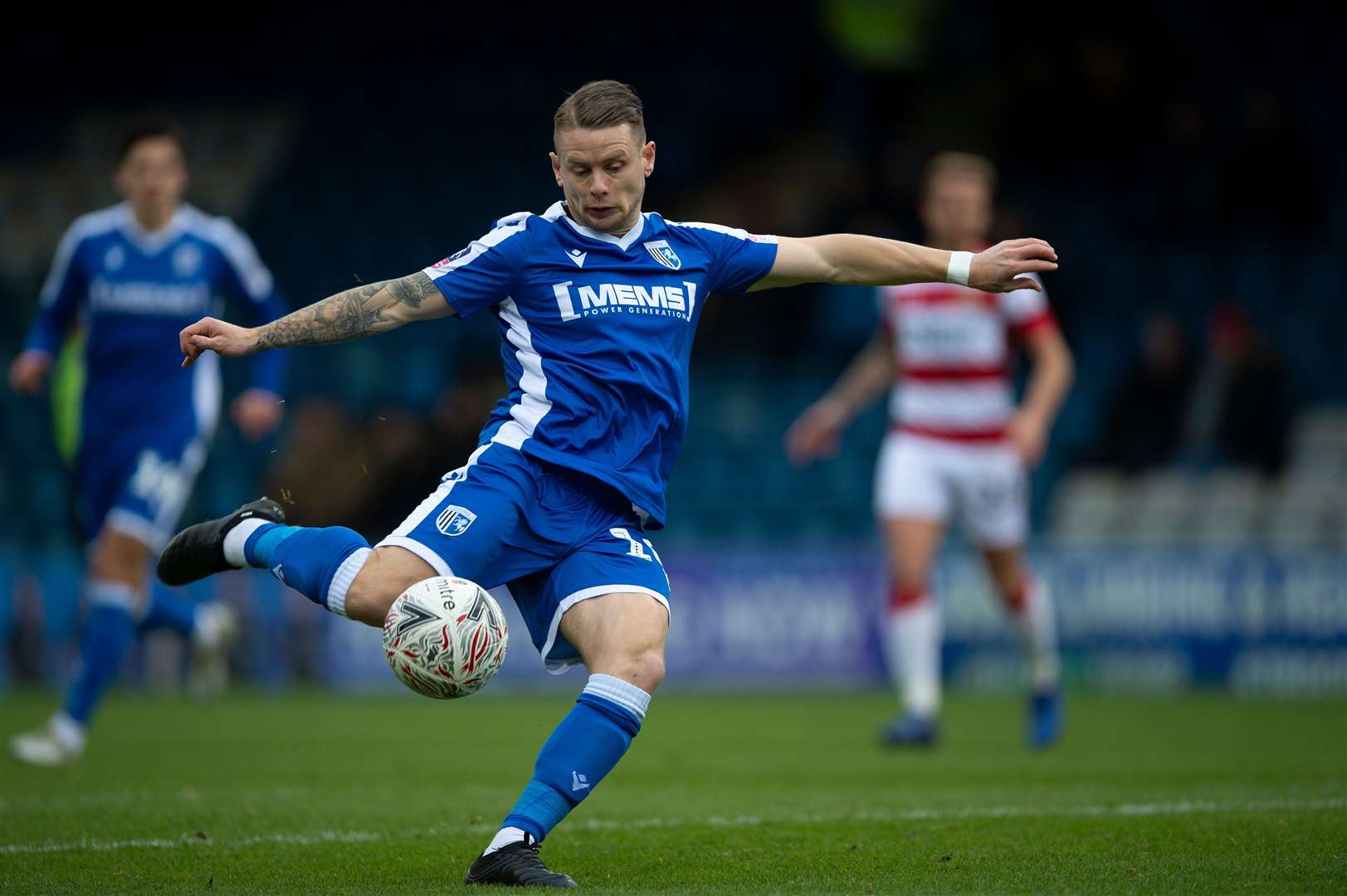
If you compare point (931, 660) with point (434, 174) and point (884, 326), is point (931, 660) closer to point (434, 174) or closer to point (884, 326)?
point (884, 326)

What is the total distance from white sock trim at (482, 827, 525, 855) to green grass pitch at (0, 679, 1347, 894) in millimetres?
245

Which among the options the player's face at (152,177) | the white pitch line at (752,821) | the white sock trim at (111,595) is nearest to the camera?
the white pitch line at (752,821)

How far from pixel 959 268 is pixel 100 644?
4.83m

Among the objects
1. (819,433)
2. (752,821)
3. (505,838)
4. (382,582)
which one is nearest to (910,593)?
(819,433)

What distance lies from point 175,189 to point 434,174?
1392 cm

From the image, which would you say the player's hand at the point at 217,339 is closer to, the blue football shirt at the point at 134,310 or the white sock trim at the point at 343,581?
the white sock trim at the point at 343,581

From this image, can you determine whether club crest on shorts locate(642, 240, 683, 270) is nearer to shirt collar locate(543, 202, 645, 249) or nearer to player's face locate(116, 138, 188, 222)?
shirt collar locate(543, 202, 645, 249)

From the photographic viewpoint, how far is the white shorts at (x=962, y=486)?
993 cm

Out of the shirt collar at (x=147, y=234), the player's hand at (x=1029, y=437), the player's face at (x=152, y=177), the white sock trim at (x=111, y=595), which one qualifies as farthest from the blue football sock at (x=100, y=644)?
the player's hand at (x=1029, y=437)

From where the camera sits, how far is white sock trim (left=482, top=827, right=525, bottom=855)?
16.0 ft

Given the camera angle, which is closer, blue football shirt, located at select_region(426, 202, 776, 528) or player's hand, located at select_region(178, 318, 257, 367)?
player's hand, located at select_region(178, 318, 257, 367)

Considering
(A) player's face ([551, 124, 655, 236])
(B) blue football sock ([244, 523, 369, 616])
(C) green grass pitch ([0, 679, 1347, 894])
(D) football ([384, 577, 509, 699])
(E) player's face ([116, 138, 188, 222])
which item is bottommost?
(C) green grass pitch ([0, 679, 1347, 894])

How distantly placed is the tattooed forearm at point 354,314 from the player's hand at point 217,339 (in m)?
0.05

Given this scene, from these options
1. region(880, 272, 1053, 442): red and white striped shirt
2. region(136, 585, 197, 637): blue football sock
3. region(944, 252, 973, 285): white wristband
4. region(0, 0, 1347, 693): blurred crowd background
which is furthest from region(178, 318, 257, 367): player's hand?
region(0, 0, 1347, 693): blurred crowd background
